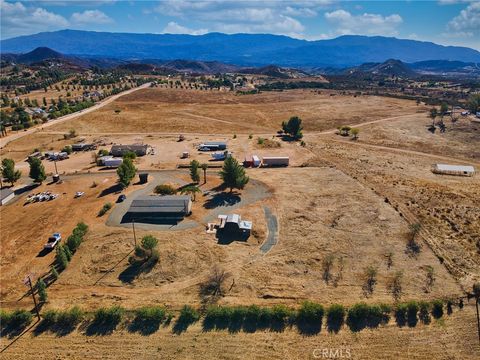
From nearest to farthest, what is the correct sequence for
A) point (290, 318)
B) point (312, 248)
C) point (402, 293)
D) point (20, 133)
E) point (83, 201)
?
point (290, 318) → point (402, 293) → point (312, 248) → point (83, 201) → point (20, 133)

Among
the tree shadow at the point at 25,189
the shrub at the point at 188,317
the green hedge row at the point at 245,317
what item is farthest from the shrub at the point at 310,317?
the tree shadow at the point at 25,189

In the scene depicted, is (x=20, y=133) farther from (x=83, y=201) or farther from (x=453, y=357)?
(x=453, y=357)

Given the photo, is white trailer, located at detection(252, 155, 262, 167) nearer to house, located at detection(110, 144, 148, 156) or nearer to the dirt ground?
house, located at detection(110, 144, 148, 156)

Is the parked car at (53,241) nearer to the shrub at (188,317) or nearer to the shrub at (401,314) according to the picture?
the shrub at (188,317)

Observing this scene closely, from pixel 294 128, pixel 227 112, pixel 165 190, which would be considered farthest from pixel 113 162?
pixel 227 112

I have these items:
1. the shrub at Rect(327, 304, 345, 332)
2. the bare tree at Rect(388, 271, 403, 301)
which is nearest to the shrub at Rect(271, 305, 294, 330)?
the shrub at Rect(327, 304, 345, 332)

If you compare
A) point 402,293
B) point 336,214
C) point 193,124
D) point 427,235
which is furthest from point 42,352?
point 193,124
